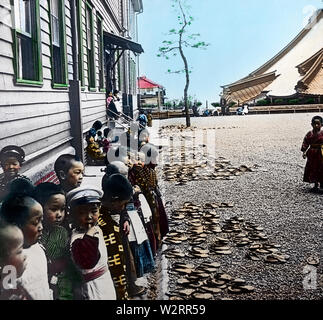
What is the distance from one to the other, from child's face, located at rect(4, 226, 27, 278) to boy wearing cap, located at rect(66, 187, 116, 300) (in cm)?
30

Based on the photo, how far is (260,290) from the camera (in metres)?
3.12

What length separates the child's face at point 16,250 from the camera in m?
1.81

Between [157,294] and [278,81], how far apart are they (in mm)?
19658

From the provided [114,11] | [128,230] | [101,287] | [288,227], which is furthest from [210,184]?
[114,11]

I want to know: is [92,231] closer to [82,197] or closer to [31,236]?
[82,197]

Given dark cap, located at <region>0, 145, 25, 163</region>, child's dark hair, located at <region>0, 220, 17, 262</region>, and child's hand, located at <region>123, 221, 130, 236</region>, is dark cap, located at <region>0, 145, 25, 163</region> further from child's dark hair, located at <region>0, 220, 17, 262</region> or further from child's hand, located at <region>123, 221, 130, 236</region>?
child's dark hair, located at <region>0, 220, 17, 262</region>

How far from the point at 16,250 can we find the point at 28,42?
11.5ft

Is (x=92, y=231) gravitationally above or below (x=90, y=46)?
below

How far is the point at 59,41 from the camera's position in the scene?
6.60 metres

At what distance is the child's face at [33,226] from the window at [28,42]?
Answer: 261cm

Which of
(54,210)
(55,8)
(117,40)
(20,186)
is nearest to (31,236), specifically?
(54,210)

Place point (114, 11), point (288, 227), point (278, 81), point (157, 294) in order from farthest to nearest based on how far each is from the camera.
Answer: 1. point (278, 81)
2. point (114, 11)
3. point (288, 227)
4. point (157, 294)
